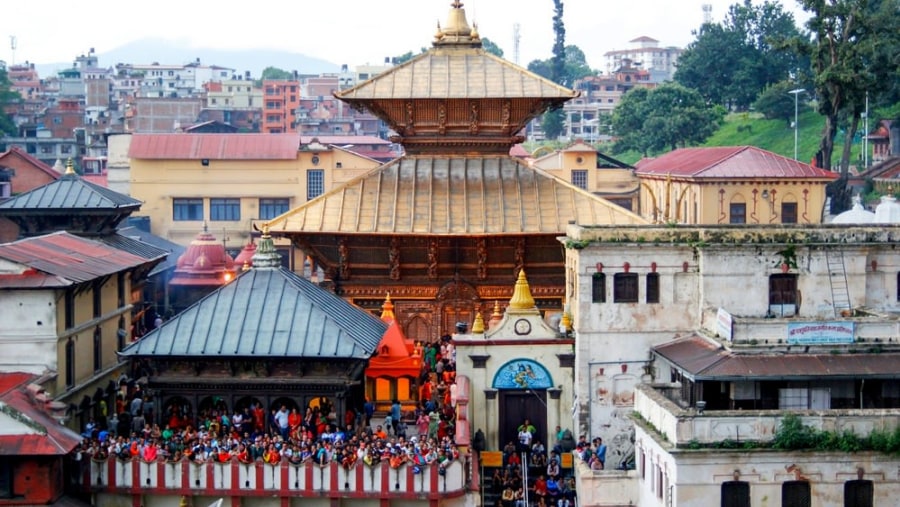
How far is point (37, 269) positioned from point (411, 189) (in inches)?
559

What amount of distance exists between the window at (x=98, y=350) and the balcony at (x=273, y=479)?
9.16 m

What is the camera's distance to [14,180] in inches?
3627

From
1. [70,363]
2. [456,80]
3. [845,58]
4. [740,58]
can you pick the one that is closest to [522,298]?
[456,80]

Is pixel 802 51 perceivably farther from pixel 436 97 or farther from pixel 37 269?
pixel 37 269

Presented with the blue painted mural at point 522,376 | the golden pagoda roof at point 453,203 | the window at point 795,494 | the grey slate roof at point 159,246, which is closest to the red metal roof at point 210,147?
the grey slate roof at point 159,246

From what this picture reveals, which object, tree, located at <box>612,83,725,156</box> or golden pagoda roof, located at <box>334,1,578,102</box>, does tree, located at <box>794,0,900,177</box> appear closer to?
golden pagoda roof, located at <box>334,1,578,102</box>

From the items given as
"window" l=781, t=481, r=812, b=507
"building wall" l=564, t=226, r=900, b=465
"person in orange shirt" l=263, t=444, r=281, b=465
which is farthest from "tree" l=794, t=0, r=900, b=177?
"person in orange shirt" l=263, t=444, r=281, b=465

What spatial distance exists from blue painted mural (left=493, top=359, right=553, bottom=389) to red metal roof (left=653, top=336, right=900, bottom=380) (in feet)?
15.9

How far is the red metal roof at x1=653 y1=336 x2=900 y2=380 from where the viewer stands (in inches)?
1519

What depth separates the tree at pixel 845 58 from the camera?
74.4 meters

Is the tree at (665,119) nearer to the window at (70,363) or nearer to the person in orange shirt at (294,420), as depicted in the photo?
the window at (70,363)

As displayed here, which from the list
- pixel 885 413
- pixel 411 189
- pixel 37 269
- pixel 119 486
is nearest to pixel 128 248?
pixel 411 189

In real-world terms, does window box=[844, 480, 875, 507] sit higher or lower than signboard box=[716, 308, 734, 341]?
lower

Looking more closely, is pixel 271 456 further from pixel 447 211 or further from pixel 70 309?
pixel 447 211
